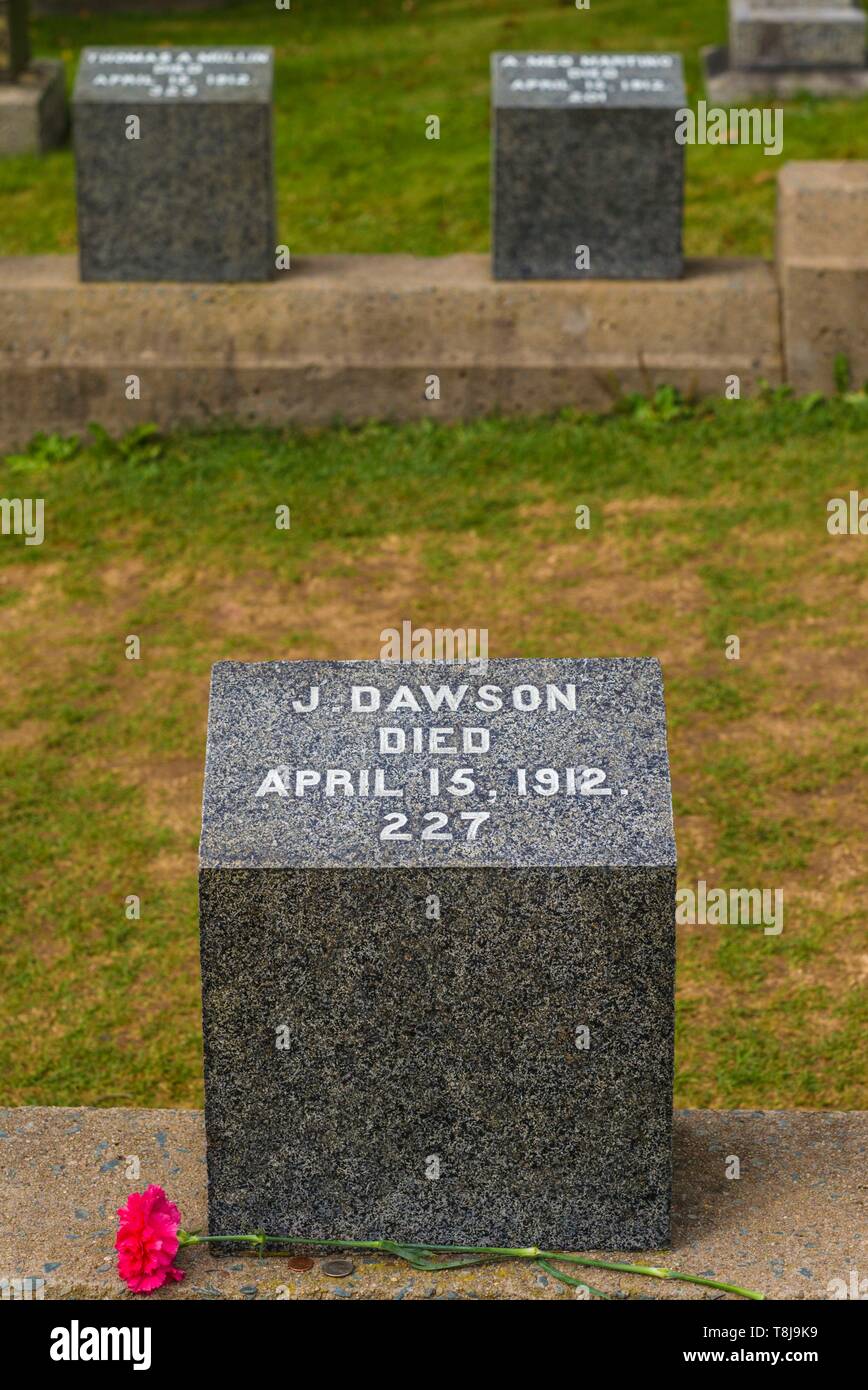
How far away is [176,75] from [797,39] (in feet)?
17.8

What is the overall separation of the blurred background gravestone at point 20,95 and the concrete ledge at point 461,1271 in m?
9.18

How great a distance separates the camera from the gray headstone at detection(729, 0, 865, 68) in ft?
41.8

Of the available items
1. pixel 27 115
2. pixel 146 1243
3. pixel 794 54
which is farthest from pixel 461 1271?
pixel 794 54

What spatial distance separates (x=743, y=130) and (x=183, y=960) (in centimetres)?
844

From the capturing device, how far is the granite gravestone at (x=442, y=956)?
3664 mm

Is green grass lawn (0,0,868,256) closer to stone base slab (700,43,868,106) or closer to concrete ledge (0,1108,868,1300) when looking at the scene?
stone base slab (700,43,868,106)

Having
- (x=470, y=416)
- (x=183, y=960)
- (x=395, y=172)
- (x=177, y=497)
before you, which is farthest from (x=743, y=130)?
(x=183, y=960)

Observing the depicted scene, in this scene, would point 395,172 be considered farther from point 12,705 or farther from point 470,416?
point 12,705

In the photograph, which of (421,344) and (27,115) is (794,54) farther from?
(421,344)

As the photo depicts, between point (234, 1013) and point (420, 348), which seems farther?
point (420, 348)

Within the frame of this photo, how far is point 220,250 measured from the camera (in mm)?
8961

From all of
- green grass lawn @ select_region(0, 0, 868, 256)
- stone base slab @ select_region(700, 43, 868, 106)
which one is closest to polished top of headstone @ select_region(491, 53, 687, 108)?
green grass lawn @ select_region(0, 0, 868, 256)

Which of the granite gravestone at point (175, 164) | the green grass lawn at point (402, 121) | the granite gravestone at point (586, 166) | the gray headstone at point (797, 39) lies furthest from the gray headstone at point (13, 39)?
the gray headstone at point (797, 39)

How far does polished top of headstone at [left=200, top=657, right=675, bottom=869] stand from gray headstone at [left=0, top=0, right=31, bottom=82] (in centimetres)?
918
